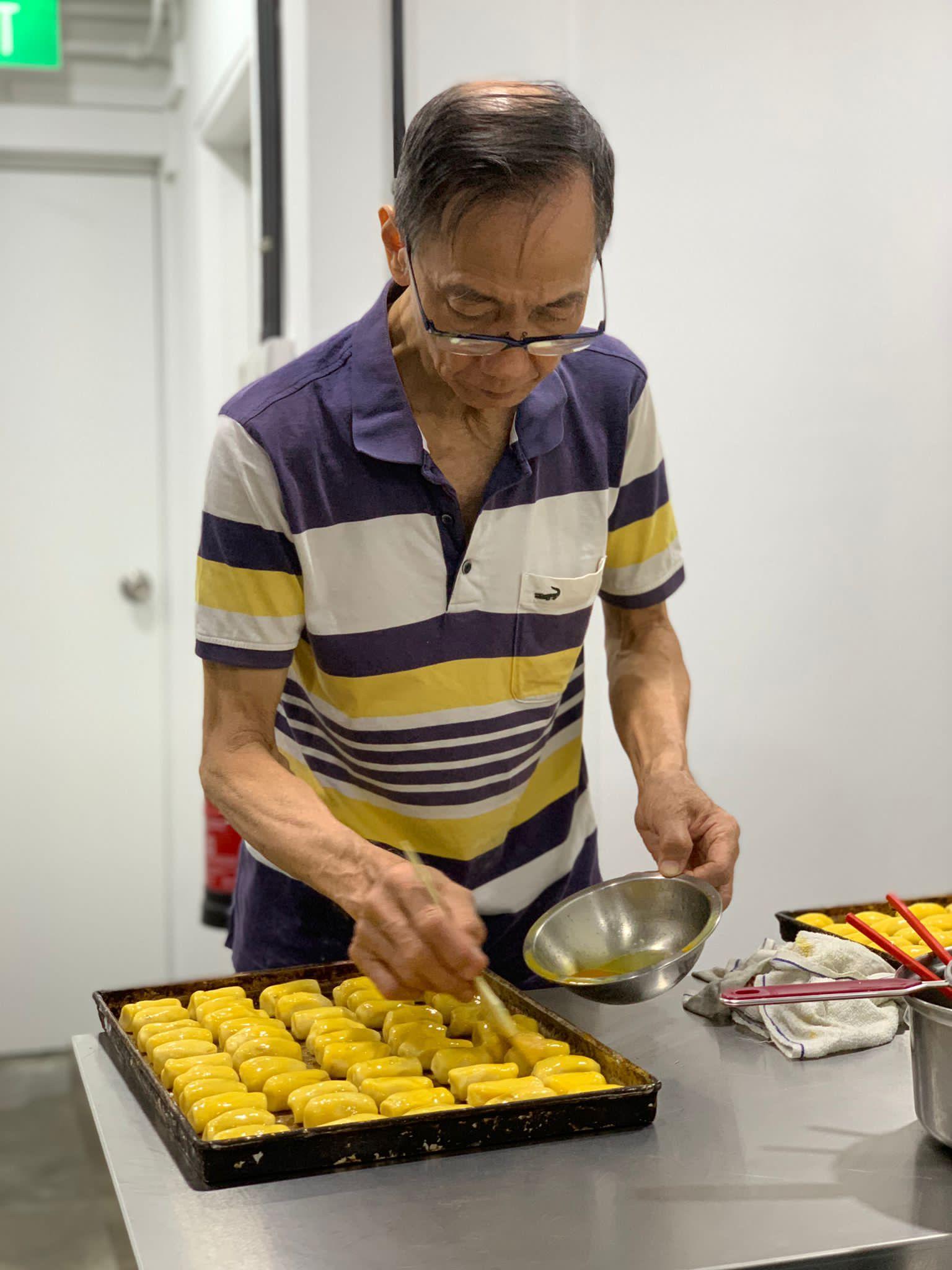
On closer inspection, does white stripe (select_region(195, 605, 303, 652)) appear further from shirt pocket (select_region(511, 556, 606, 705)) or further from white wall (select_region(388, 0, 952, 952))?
white wall (select_region(388, 0, 952, 952))

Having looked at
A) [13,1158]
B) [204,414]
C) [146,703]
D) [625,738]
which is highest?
[204,414]

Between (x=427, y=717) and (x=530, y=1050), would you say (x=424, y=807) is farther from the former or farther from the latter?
(x=530, y=1050)

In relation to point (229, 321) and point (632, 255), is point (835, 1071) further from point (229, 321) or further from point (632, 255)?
point (229, 321)

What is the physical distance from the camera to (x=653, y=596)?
1.70 m

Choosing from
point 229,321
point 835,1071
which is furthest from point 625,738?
point 229,321

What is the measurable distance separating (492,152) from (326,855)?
25.2 inches

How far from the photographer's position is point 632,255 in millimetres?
2561

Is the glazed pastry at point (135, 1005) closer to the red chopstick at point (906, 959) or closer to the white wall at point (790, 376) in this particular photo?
the red chopstick at point (906, 959)

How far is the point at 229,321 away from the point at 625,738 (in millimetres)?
2270

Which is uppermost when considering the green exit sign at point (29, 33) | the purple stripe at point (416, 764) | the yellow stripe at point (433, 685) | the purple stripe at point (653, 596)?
the green exit sign at point (29, 33)

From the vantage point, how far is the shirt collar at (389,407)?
1430 mm

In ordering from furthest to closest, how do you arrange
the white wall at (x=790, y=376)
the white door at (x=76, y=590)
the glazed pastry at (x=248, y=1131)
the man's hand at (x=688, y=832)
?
the white door at (x=76, y=590)
the white wall at (x=790, y=376)
the man's hand at (x=688, y=832)
the glazed pastry at (x=248, y=1131)

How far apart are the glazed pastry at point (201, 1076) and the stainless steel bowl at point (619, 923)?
1.02 ft

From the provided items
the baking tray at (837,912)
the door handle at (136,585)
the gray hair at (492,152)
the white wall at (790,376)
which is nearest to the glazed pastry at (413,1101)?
the baking tray at (837,912)
